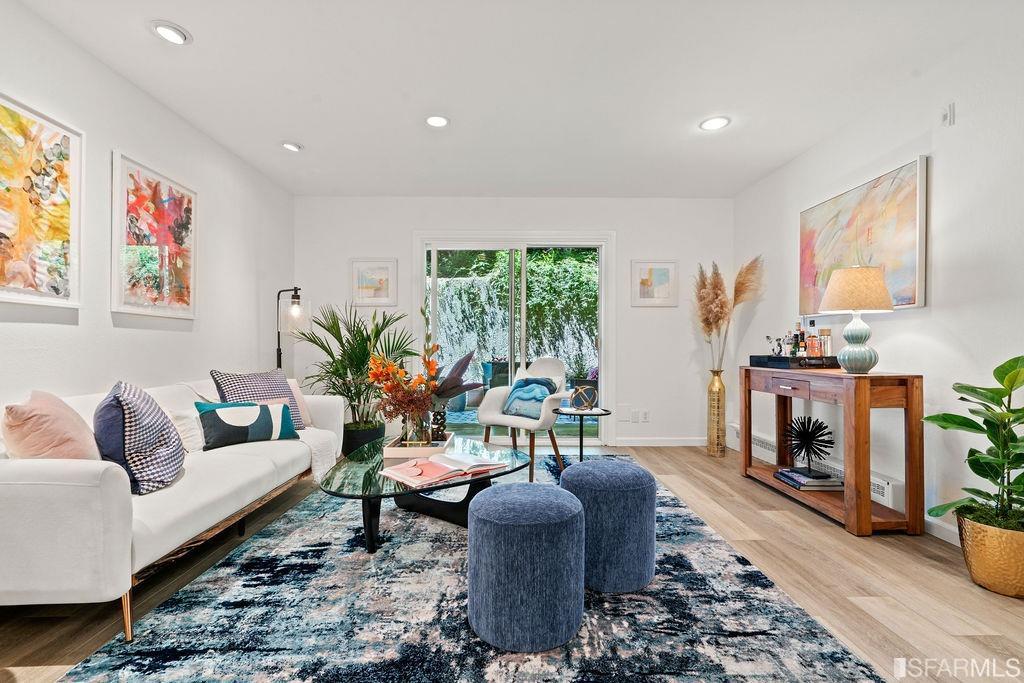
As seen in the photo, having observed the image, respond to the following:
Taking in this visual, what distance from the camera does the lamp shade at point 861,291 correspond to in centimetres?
265

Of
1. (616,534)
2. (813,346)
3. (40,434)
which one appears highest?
(813,346)

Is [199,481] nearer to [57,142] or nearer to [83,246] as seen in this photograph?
[83,246]

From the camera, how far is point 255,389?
10.8 ft

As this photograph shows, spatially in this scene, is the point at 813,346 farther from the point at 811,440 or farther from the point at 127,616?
the point at 127,616

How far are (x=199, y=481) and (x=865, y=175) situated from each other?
4184mm

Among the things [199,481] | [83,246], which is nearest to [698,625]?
[199,481]

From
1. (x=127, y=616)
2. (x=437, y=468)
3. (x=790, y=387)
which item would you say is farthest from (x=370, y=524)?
(x=790, y=387)

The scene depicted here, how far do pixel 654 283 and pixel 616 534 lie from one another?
11.5ft

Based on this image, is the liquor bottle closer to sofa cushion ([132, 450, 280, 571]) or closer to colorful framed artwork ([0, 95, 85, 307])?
sofa cushion ([132, 450, 280, 571])

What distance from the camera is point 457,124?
3334 millimetres

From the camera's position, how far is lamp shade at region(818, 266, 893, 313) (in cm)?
265

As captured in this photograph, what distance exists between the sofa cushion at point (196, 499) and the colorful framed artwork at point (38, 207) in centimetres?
105

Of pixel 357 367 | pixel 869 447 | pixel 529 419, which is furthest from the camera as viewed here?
pixel 357 367

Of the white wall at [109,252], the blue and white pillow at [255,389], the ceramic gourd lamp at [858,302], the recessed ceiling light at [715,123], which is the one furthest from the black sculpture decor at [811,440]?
the white wall at [109,252]
